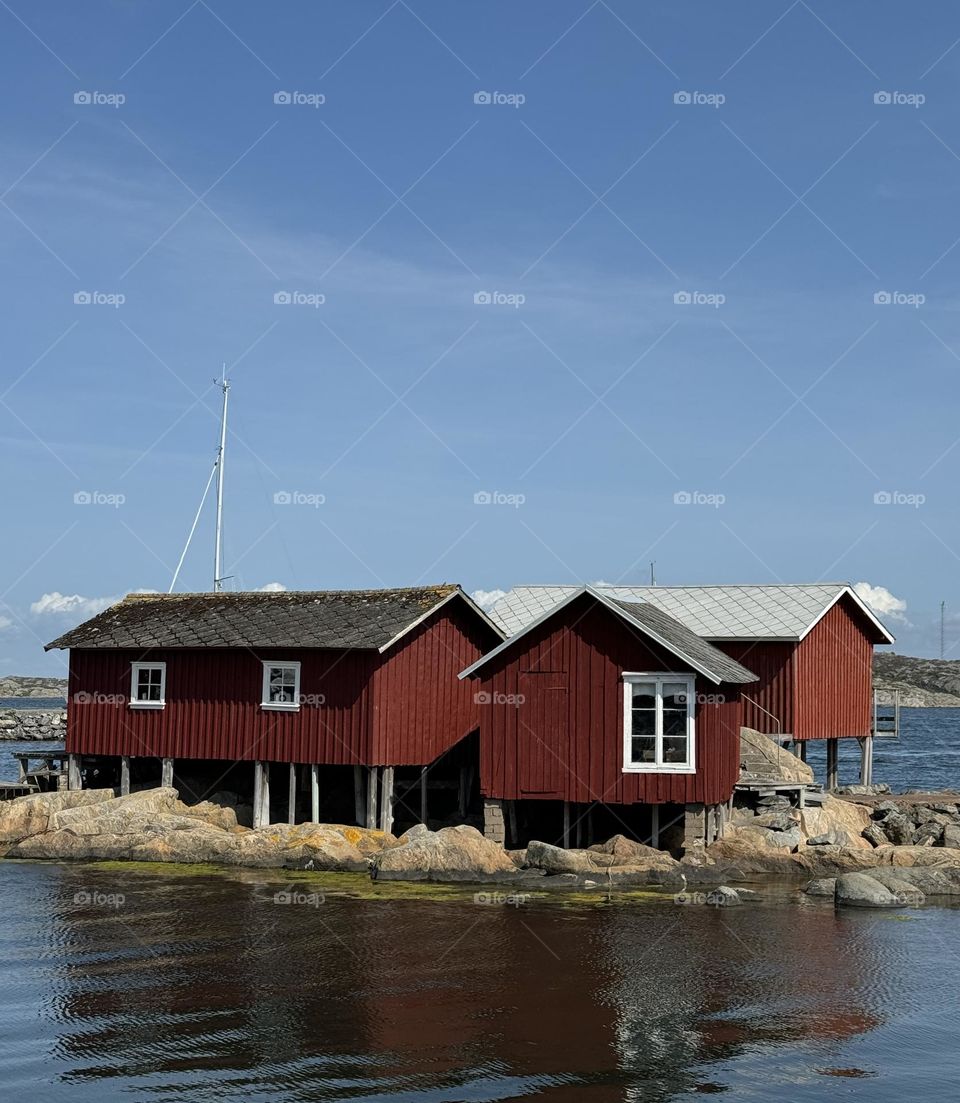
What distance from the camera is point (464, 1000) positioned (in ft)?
60.4

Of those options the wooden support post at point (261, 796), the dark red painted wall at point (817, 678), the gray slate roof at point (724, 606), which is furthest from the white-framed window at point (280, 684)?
the dark red painted wall at point (817, 678)

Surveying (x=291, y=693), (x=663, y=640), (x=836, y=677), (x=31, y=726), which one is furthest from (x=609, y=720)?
(x=31, y=726)

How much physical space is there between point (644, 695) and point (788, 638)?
30.4 ft

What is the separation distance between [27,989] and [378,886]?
1032 centimetres

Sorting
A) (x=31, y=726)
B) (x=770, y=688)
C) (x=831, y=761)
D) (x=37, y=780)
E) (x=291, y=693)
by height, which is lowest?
(x=31, y=726)

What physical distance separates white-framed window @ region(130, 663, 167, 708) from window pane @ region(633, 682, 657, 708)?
13.3 meters

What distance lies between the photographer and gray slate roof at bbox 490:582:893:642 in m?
39.0

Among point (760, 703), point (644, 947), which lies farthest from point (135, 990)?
point (760, 703)

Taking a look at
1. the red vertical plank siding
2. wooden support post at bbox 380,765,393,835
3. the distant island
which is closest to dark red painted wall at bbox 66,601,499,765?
wooden support post at bbox 380,765,393,835

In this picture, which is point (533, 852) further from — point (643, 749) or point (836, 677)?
point (836, 677)

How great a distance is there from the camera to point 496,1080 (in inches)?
584

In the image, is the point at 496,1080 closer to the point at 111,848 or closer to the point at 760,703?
the point at 111,848

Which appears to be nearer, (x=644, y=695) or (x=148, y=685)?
(x=644, y=695)

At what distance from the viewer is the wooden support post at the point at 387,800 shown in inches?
1319
